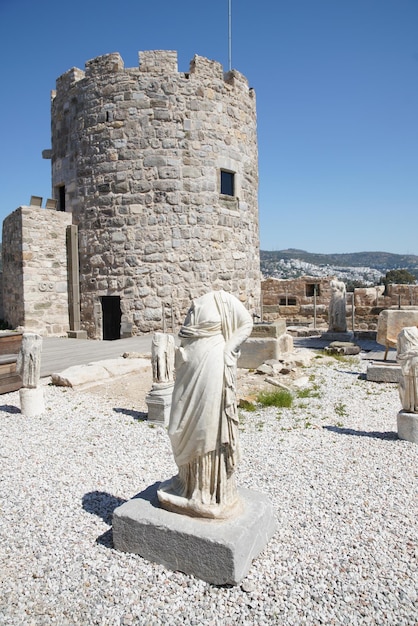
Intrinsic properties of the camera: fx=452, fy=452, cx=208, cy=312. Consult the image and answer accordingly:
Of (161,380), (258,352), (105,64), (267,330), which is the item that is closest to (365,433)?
(161,380)

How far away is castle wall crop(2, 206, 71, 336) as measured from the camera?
12414mm

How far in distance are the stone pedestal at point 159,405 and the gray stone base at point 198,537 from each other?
8.61 ft

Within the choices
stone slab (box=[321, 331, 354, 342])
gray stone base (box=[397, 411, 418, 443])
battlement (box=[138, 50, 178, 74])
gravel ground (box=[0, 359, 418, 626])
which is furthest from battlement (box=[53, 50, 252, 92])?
gray stone base (box=[397, 411, 418, 443])

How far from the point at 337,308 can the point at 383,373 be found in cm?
458

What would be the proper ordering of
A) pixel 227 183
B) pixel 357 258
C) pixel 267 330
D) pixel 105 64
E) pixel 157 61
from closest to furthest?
pixel 267 330 < pixel 157 61 < pixel 105 64 < pixel 227 183 < pixel 357 258

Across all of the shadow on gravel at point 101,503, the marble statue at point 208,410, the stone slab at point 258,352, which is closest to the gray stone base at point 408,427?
the marble statue at point 208,410

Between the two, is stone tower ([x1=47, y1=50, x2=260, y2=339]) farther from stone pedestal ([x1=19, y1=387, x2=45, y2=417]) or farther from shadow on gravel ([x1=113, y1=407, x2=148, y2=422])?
stone pedestal ([x1=19, y1=387, x2=45, y2=417])

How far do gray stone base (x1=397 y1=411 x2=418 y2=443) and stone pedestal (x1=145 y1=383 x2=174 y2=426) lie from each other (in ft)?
9.41

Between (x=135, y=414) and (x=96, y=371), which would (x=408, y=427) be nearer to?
(x=135, y=414)

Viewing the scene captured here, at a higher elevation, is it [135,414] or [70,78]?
[70,78]

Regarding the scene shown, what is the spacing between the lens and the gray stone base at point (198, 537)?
279cm

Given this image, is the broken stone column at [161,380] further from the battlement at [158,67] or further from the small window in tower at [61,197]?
the small window in tower at [61,197]

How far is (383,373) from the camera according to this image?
8.43 meters

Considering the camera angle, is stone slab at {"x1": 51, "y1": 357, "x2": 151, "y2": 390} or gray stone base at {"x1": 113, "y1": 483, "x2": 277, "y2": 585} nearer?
gray stone base at {"x1": 113, "y1": 483, "x2": 277, "y2": 585}
